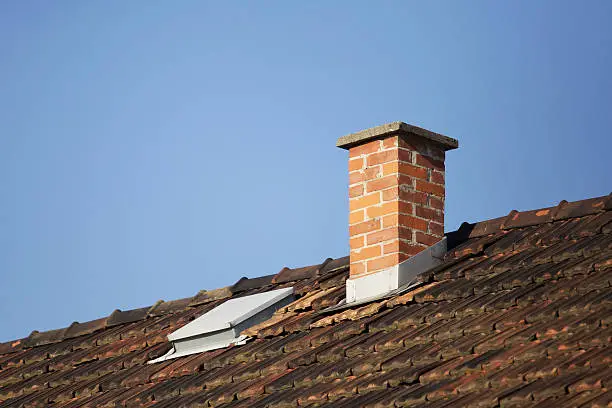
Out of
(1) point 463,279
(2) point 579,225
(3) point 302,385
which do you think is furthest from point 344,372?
(2) point 579,225

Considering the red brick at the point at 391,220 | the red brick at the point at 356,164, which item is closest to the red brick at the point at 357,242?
the red brick at the point at 391,220

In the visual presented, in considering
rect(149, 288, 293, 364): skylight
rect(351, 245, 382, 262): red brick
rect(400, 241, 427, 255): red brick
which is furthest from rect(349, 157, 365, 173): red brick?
rect(149, 288, 293, 364): skylight

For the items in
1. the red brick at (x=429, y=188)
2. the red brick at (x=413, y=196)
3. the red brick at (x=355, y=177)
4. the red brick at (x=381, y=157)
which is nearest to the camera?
the red brick at (x=413, y=196)

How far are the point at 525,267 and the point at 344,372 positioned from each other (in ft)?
5.00

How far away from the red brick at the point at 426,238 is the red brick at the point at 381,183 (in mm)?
447

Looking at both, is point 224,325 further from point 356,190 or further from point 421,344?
point 421,344

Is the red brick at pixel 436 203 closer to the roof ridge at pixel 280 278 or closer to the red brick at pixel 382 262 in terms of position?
the roof ridge at pixel 280 278

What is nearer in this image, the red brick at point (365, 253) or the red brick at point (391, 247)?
the red brick at point (391, 247)

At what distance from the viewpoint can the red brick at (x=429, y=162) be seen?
9.93 meters

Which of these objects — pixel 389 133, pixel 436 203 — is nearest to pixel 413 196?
pixel 436 203

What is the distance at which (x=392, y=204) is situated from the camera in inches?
380

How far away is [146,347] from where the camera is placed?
10.9 metres

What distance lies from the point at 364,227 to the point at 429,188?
0.64m

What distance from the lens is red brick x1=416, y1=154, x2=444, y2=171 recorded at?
9930 mm
